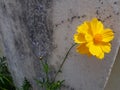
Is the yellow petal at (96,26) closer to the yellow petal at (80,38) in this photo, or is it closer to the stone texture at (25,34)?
the yellow petal at (80,38)

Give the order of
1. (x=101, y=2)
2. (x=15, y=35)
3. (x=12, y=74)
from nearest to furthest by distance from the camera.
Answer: (x=101, y=2) < (x=15, y=35) < (x=12, y=74)

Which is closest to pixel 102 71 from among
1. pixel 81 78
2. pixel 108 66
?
pixel 108 66

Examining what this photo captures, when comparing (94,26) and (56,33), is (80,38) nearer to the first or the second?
(94,26)

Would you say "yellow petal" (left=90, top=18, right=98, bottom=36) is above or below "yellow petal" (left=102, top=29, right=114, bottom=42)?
above

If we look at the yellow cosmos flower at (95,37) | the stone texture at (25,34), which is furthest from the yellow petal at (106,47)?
the stone texture at (25,34)

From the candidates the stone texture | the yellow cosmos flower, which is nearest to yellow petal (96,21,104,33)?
the yellow cosmos flower

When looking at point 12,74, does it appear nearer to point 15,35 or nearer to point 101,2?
point 15,35

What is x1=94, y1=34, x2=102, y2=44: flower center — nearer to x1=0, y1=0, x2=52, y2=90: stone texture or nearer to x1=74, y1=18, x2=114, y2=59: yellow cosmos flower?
x1=74, y1=18, x2=114, y2=59: yellow cosmos flower

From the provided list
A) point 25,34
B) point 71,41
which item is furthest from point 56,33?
point 25,34
